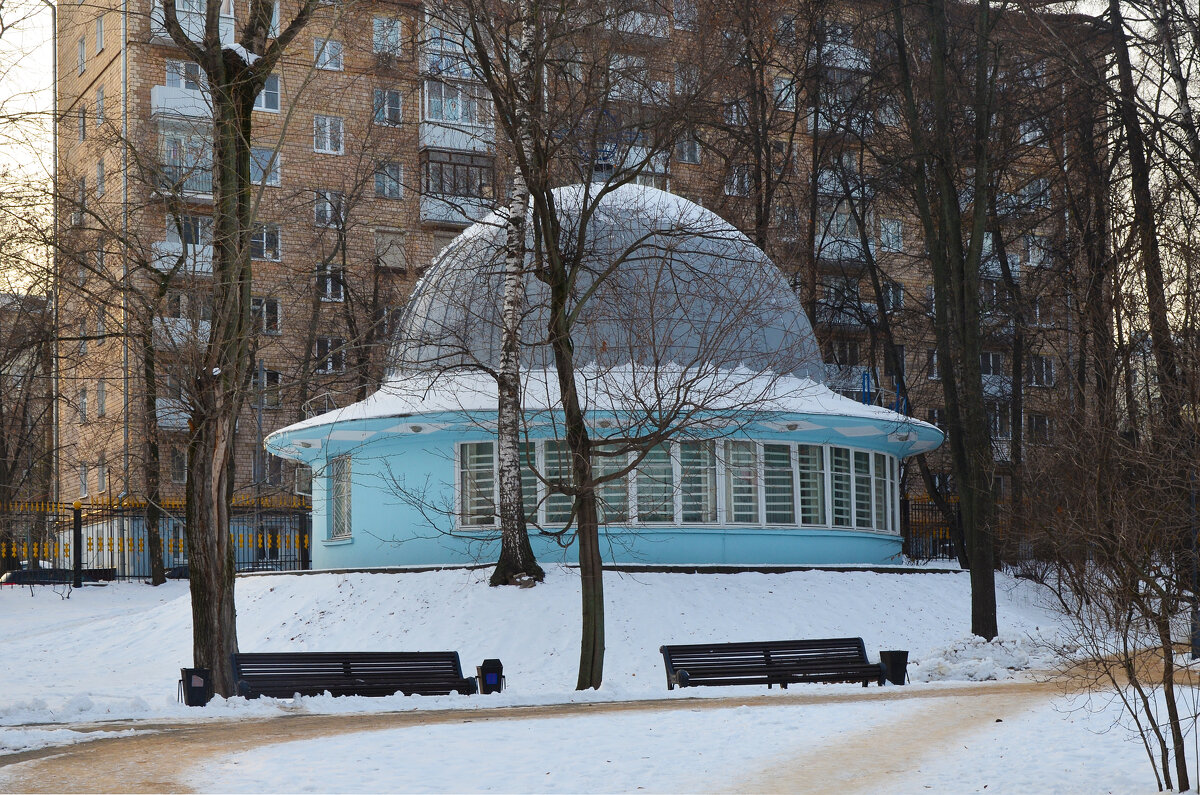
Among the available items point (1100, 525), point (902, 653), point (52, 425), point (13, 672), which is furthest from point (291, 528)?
point (1100, 525)

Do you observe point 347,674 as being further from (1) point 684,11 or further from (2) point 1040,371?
(2) point 1040,371

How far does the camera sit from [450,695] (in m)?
15.1

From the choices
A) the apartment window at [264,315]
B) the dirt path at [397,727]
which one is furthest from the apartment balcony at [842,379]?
the dirt path at [397,727]

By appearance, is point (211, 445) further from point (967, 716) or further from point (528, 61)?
point (967, 716)

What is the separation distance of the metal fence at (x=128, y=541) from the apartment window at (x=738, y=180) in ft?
43.1

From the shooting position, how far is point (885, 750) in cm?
1029

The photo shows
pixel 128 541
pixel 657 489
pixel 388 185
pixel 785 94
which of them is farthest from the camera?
pixel 388 185

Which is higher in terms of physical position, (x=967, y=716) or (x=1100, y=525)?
(x=1100, y=525)

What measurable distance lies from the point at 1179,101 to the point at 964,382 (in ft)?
17.5

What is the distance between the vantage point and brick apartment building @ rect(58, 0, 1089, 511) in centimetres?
1641

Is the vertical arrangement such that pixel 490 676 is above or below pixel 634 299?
below

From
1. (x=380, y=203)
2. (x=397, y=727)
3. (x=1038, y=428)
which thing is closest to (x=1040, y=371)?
(x=1038, y=428)

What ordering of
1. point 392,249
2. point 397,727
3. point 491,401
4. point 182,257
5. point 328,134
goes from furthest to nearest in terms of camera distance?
point 328,134
point 392,249
point 491,401
point 182,257
point 397,727

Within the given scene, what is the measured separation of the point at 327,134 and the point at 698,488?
2587cm
